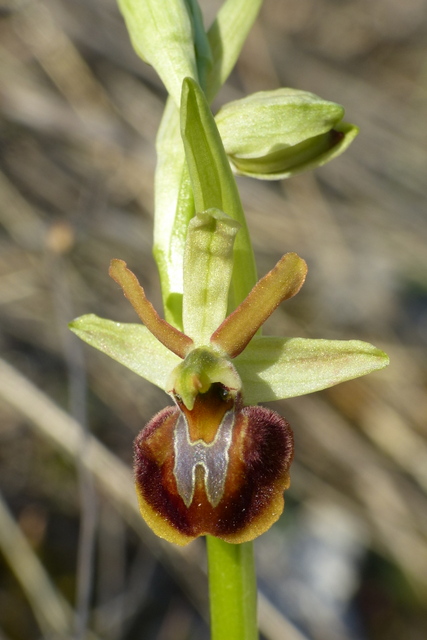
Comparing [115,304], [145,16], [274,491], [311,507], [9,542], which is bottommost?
[311,507]

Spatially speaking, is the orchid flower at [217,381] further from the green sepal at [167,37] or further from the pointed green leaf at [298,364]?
the green sepal at [167,37]

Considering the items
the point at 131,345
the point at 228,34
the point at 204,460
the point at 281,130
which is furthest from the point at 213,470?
the point at 228,34

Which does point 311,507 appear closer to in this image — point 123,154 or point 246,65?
point 123,154

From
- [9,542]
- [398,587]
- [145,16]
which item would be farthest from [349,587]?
[145,16]

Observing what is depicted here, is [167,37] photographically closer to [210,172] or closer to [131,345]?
[210,172]

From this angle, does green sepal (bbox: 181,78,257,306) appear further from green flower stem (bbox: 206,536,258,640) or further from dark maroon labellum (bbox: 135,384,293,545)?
green flower stem (bbox: 206,536,258,640)

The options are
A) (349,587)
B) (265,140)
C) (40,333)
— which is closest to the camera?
(265,140)

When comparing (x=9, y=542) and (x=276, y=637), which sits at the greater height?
(x=9, y=542)

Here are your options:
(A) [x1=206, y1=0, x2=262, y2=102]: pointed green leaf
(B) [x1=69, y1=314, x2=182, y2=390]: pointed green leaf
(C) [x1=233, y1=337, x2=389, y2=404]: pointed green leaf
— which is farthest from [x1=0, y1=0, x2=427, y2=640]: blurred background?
(C) [x1=233, y1=337, x2=389, y2=404]: pointed green leaf
